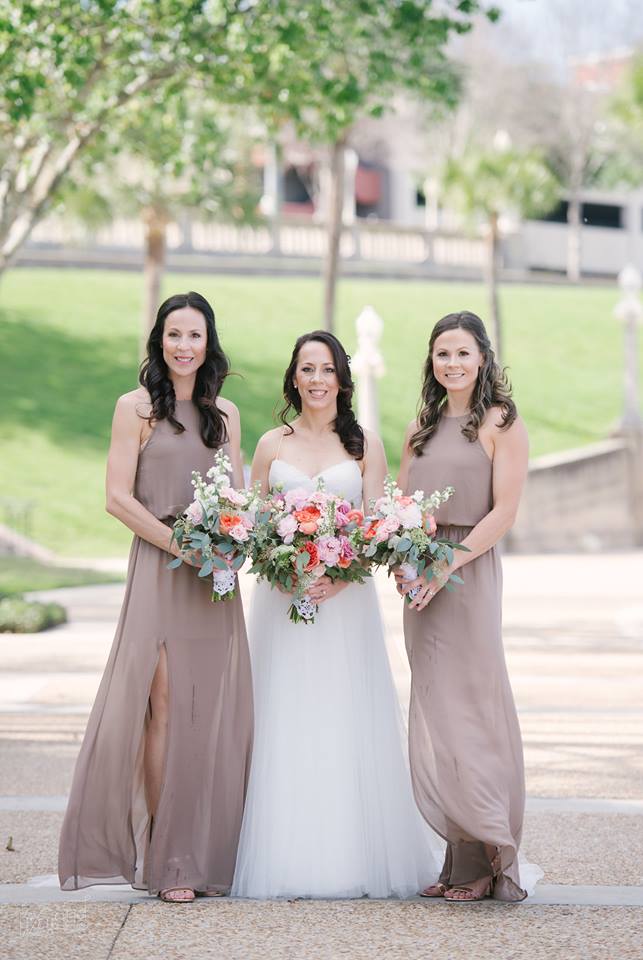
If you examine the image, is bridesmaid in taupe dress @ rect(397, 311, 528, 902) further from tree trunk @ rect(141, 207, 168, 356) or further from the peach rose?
tree trunk @ rect(141, 207, 168, 356)

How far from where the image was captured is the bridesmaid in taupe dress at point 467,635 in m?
5.19

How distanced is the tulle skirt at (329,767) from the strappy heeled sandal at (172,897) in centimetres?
22

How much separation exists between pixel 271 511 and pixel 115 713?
3.03ft

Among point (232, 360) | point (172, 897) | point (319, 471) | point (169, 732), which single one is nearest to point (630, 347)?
point (232, 360)

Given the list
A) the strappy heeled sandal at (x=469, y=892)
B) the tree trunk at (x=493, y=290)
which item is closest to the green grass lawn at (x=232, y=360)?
the tree trunk at (x=493, y=290)

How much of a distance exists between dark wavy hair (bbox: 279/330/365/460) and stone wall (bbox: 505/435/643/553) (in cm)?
1957

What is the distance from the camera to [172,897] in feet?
16.8

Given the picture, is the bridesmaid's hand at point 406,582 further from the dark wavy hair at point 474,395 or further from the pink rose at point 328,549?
the dark wavy hair at point 474,395

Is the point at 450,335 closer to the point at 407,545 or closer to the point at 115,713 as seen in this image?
the point at 407,545

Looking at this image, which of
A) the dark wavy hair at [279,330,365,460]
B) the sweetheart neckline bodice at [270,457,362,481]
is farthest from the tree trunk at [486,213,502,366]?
the sweetheart neckline bodice at [270,457,362,481]

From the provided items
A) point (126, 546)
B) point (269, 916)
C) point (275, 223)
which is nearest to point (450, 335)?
point (269, 916)

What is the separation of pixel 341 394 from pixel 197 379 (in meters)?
0.58

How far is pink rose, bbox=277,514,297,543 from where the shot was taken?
5.14 meters

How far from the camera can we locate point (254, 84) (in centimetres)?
1535
